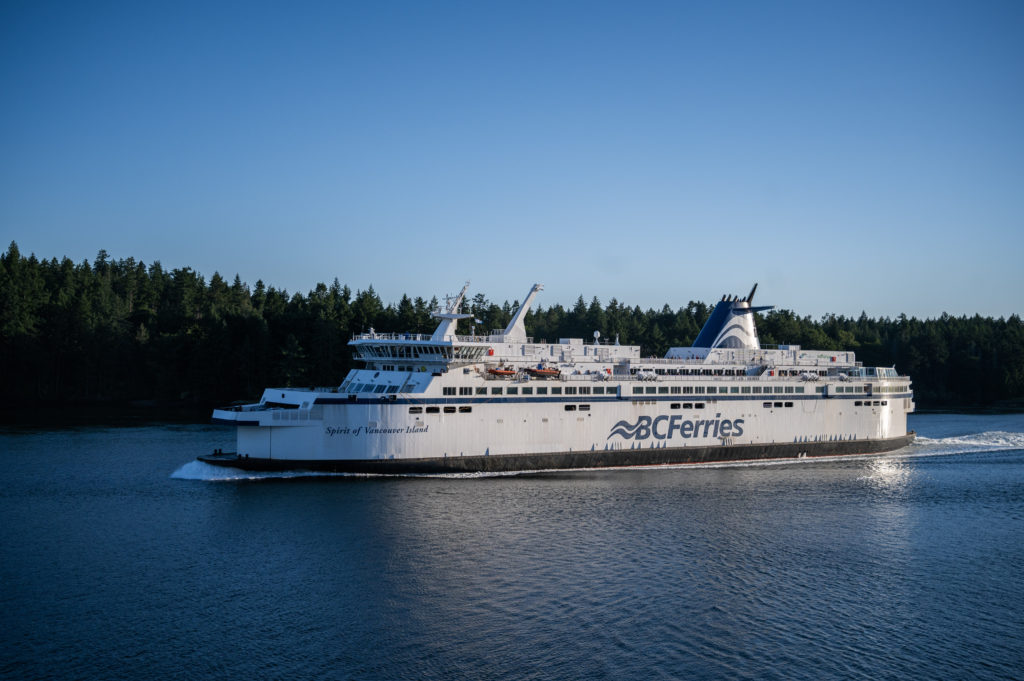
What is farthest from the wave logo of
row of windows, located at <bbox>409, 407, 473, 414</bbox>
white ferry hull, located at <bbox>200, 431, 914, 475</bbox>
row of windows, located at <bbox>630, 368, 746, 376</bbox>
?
row of windows, located at <bbox>409, 407, 473, 414</bbox>

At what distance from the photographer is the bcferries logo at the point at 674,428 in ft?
160

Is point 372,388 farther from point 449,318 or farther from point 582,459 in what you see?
point 582,459

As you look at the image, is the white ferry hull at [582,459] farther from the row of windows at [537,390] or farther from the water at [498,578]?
the row of windows at [537,390]

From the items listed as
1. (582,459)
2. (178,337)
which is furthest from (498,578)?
(178,337)

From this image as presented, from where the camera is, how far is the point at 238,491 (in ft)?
126

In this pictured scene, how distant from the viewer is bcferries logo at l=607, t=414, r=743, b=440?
4891cm

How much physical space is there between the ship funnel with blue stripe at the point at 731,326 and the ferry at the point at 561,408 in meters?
0.10

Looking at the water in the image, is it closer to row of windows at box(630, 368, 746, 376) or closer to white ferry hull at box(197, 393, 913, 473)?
white ferry hull at box(197, 393, 913, 473)

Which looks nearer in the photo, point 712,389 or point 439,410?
point 439,410

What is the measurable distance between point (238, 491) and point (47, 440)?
2690 cm

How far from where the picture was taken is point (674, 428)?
50531mm

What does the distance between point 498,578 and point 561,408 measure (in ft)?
67.2

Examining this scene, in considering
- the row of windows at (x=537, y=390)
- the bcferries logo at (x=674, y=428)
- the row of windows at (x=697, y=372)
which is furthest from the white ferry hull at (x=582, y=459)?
the row of windows at (x=697, y=372)

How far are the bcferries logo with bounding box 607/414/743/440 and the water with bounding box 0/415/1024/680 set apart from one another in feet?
16.6
